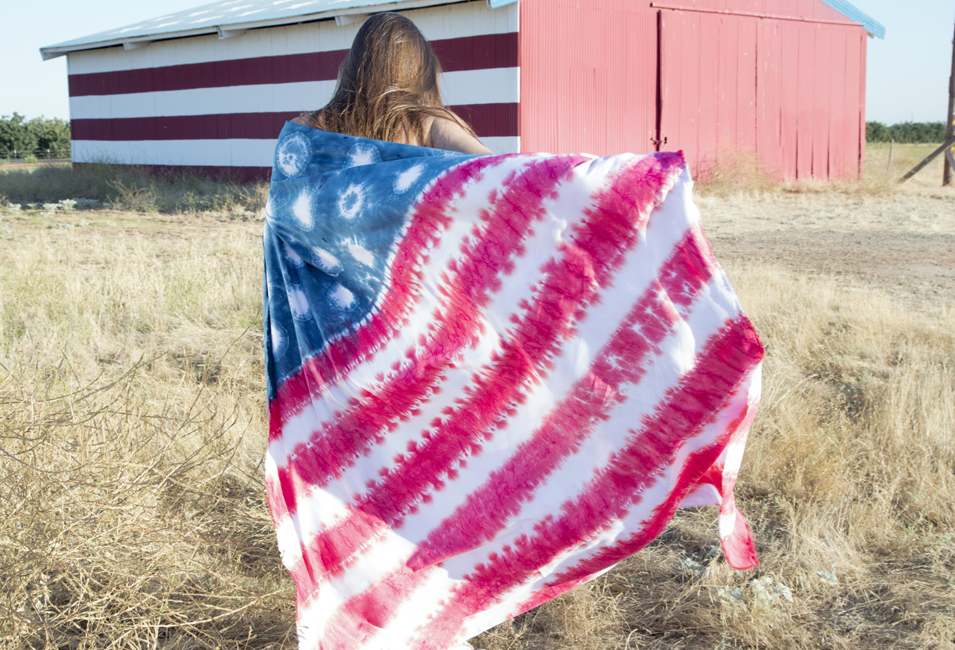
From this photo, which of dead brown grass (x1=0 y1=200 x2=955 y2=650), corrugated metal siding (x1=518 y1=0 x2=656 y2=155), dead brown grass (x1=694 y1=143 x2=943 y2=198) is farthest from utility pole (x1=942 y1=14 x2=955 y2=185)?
dead brown grass (x1=0 y1=200 x2=955 y2=650)

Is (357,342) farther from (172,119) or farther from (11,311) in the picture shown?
(172,119)

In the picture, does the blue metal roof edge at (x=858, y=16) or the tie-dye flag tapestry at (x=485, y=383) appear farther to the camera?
the blue metal roof edge at (x=858, y=16)

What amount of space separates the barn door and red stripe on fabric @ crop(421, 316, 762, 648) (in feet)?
40.1

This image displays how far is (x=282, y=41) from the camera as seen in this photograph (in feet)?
44.4

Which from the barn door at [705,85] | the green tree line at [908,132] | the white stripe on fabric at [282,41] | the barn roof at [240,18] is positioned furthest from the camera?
the green tree line at [908,132]

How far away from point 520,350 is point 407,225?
0.40 m

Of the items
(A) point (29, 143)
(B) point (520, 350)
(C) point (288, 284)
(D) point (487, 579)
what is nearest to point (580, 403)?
(B) point (520, 350)

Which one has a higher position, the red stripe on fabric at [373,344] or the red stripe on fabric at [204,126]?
the red stripe on fabric at [204,126]

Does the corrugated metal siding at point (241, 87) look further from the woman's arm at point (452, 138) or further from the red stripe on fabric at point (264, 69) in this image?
the woman's arm at point (452, 138)

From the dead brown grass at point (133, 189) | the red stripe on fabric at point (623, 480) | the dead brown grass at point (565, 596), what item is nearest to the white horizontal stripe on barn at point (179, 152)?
the dead brown grass at point (133, 189)

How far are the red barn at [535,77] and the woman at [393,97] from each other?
945 cm

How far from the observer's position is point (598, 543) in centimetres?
189

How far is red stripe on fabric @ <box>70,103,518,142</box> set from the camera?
1168 cm

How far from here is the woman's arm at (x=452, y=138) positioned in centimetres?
195
